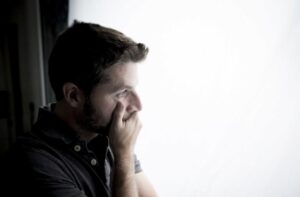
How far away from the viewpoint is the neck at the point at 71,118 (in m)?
0.94

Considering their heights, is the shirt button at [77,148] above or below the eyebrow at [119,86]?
below

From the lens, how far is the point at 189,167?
1018 mm

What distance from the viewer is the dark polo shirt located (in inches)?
30.3

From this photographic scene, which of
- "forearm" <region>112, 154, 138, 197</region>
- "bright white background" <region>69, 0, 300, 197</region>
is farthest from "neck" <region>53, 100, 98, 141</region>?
"bright white background" <region>69, 0, 300, 197</region>

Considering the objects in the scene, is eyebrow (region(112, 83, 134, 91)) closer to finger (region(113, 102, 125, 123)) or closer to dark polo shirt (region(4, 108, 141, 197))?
finger (region(113, 102, 125, 123))

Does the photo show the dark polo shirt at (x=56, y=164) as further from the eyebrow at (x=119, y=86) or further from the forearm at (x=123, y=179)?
the eyebrow at (x=119, y=86)

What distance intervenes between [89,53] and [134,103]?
8.3 inches

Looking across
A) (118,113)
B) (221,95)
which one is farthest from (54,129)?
(221,95)

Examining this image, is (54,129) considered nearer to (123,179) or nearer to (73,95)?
(73,95)

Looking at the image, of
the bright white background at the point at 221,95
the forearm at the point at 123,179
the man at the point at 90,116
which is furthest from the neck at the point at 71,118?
the bright white background at the point at 221,95

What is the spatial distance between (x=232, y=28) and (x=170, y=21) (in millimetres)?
230

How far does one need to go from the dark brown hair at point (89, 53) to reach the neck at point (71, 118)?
0.07m

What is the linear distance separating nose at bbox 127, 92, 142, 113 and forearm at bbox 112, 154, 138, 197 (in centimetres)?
17

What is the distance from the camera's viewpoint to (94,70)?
873mm
